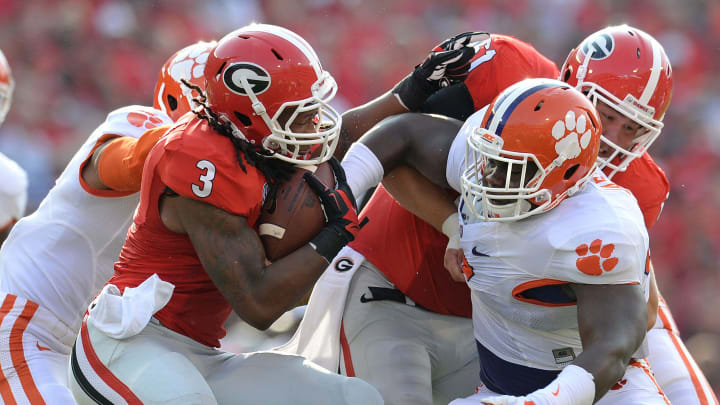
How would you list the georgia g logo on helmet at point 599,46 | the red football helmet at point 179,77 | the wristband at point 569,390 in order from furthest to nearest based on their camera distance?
the red football helmet at point 179,77 < the georgia g logo on helmet at point 599,46 < the wristband at point 569,390

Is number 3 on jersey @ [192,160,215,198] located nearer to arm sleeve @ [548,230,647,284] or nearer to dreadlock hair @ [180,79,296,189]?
dreadlock hair @ [180,79,296,189]

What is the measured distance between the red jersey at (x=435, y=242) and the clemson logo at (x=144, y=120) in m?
0.96

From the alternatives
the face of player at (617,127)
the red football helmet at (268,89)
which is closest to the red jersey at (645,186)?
the face of player at (617,127)

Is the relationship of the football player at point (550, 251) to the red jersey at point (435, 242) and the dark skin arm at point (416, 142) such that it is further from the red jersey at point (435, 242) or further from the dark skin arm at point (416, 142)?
the red jersey at point (435, 242)

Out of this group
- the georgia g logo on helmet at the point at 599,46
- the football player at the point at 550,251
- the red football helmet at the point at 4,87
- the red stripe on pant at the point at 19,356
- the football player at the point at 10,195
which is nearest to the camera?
the football player at the point at 550,251

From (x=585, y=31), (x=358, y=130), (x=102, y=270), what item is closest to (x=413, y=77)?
(x=358, y=130)

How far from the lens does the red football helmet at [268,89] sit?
2697mm

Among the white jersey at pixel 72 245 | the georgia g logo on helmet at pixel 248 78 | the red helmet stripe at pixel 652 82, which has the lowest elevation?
the white jersey at pixel 72 245

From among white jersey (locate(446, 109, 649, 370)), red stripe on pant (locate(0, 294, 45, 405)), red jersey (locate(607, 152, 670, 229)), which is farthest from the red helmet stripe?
red stripe on pant (locate(0, 294, 45, 405))

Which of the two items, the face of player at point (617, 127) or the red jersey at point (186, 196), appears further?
the face of player at point (617, 127)

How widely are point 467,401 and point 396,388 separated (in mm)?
366

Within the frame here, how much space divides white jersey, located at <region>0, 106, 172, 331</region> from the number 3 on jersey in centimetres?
82

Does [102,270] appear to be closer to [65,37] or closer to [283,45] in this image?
[283,45]

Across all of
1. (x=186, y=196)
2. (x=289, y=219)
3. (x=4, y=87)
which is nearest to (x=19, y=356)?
(x=186, y=196)
